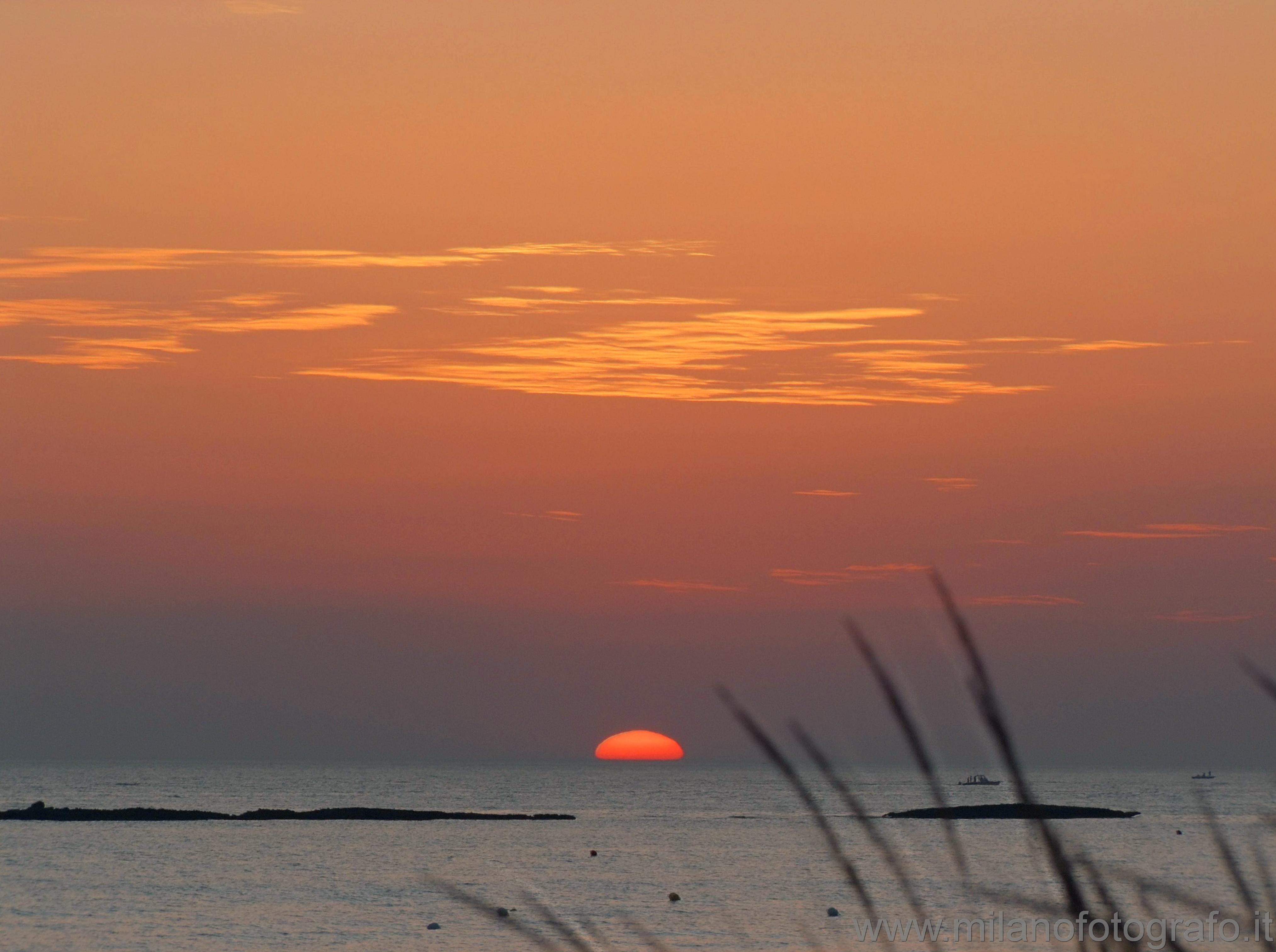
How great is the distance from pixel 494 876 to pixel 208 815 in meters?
53.7

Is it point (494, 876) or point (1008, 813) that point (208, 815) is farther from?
point (1008, 813)

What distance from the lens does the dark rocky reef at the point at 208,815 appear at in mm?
124188

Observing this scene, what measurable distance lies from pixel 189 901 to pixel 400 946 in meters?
18.2

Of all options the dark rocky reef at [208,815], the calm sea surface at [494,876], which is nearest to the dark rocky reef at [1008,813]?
the calm sea surface at [494,876]

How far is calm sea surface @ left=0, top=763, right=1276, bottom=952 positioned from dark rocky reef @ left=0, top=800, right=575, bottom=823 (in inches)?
140

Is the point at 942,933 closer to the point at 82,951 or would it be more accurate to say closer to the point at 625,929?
the point at 625,929

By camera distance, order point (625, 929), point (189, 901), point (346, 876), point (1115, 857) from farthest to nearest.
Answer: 1. point (1115, 857)
2. point (346, 876)
3. point (189, 901)
4. point (625, 929)

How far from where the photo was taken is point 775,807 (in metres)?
156

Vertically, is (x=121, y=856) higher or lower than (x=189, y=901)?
higher

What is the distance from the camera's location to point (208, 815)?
12925cm

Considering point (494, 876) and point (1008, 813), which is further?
point (1008, 813)

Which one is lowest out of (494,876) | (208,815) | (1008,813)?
(494,876)

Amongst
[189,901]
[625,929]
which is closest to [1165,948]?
[625,929]

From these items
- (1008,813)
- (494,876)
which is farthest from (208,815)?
(1008,813)
